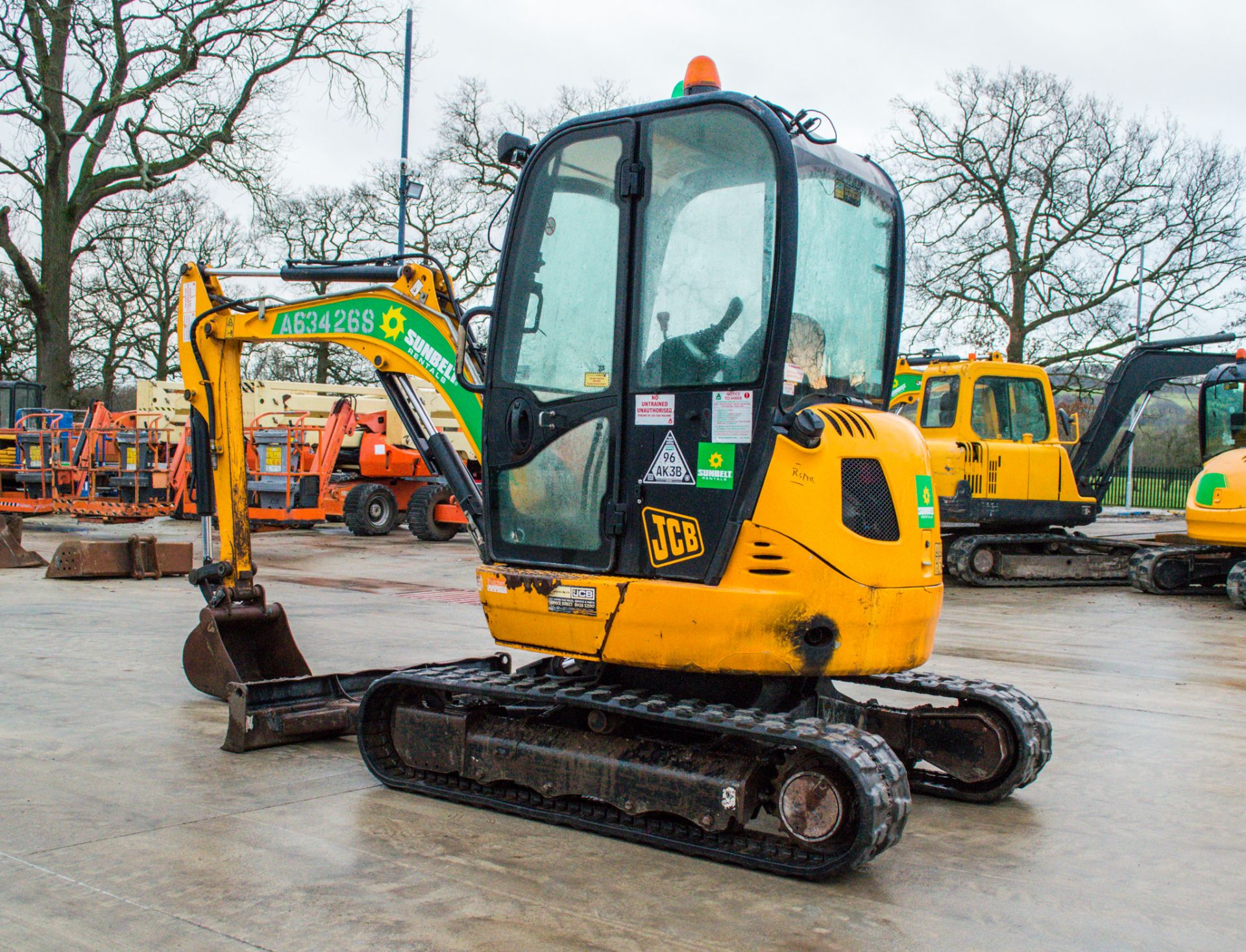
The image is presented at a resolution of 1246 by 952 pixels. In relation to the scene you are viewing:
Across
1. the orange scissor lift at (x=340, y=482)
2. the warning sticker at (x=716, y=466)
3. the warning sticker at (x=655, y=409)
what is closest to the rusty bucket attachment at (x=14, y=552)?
the orange scissor lift at (x=340, y=482)

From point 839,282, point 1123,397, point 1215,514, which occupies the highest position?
point 1123,397

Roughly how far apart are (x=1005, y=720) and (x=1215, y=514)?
962 cm

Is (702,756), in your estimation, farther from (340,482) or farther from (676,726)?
(340,482)

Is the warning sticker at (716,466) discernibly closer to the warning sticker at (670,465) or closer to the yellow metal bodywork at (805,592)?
the warning sticker at (670,465)

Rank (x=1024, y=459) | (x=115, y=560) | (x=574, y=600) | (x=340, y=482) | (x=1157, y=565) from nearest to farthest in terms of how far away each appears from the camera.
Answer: (x=574, y=600) < (x=115, y=560) < (x=1157, y=565) < (x=1024, y=459) < (x=340, y=482)

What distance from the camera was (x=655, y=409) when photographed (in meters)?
4.63

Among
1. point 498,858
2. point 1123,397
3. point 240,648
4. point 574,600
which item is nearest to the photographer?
point 498,858

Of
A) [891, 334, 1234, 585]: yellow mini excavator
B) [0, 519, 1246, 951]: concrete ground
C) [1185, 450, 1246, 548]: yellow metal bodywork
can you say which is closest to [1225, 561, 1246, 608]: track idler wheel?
[1185, 450, 1246, 548]: yellow metal bodywork

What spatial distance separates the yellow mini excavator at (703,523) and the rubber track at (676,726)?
0.01 m

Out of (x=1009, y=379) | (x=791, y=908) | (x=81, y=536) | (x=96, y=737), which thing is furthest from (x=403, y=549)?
(x=791, y=908)

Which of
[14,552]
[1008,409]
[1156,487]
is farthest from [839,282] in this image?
[1156,487]

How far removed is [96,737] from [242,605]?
1.25 m

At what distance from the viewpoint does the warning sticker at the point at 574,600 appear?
185 inches

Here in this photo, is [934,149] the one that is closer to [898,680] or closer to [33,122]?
[33,122]
